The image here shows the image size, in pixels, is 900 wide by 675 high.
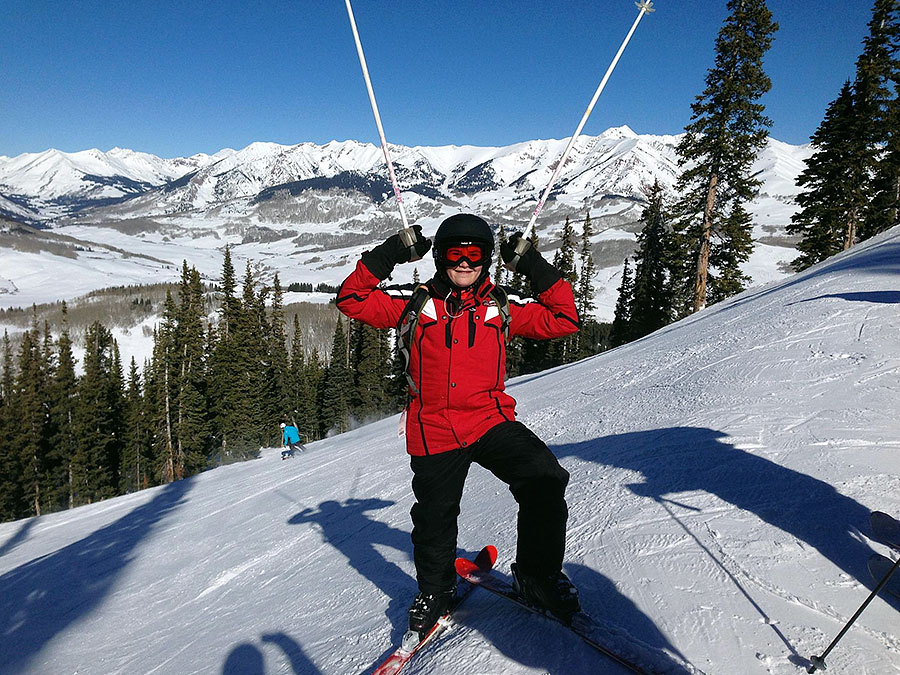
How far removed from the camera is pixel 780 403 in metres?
5.36

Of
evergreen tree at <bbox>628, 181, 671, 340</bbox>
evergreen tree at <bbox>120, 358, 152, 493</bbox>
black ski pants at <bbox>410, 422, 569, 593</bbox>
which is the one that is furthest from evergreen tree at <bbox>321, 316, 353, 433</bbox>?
black ski pants at <bbox>410, 422, 569, 593</bbox>

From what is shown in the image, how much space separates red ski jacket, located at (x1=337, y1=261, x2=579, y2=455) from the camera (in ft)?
9.78

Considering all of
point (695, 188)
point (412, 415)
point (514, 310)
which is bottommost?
point (412, 415)

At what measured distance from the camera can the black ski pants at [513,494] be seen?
9.23 ft

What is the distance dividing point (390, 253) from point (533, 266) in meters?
1.00

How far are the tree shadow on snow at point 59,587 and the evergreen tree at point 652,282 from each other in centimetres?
3050

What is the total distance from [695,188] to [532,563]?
80.6ft

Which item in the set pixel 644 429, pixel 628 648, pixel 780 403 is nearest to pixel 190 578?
pixel 628 648

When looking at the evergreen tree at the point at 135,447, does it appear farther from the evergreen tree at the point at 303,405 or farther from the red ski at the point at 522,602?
the red ski at the point at 522,602

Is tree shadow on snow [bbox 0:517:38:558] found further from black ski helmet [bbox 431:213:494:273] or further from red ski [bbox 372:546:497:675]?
black ski helmet [bbox 431:213:494:273]

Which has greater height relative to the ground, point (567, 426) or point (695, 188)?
point (695, 188)

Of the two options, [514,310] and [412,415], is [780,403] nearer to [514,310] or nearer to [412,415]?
[514,310]

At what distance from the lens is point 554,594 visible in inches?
111

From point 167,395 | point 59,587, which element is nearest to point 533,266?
point 59,587
